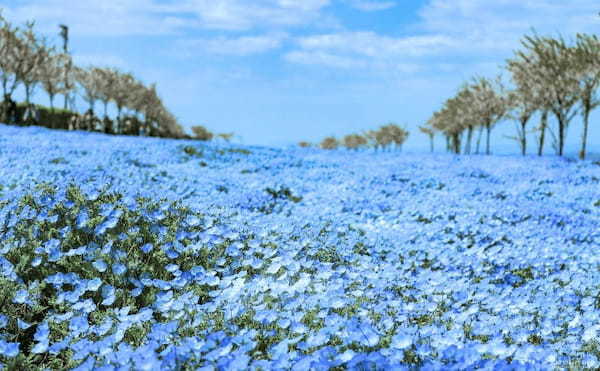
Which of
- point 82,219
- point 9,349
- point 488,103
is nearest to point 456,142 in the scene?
point 488,103

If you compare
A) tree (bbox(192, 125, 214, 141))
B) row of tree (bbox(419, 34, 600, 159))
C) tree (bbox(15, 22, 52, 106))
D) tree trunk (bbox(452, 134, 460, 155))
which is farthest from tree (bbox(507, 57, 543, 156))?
tree (bbox(192, 125, 214, 141))

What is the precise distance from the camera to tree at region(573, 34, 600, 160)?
79.4ft

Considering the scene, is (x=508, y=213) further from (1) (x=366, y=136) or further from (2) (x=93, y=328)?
(1) (x=366, y=136)

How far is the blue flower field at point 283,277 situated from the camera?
340cm

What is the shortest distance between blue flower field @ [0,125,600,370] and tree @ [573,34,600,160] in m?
16.5

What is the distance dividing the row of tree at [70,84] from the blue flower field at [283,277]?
68.3ft

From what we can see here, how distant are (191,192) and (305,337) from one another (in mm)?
5135

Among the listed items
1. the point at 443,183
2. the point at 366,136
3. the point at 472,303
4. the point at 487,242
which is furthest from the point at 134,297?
the point at 366,136

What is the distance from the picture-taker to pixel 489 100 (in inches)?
1567

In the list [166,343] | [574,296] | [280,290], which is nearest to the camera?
[166,343]

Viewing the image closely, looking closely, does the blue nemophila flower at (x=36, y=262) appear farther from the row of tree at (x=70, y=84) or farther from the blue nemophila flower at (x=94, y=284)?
the row of tree at (x=70, y=84)

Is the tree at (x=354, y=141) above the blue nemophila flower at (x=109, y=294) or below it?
above

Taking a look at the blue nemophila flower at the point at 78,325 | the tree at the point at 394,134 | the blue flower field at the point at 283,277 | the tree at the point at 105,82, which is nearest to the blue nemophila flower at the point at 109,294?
the blue flower field at the point at 283,277

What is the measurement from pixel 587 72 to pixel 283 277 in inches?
953
